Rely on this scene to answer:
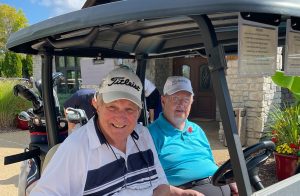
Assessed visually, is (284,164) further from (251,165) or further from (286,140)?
(251,165)

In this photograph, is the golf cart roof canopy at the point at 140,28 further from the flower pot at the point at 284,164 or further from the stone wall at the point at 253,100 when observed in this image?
the stone wall at the point at 253,100

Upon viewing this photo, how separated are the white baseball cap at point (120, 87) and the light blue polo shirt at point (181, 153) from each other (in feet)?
2.88

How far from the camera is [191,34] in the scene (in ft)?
8.65

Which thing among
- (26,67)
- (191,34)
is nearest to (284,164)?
(191,34)

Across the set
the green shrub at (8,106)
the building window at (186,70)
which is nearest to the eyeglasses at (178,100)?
the green shrub at (8,106)

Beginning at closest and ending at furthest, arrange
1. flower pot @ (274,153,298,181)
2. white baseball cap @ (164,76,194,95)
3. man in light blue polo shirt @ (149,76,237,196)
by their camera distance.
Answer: man in light blue polo shirt @ (149,76,237,196) → white baseball cap @ (164,76,194,95) → flower pot @ (274,153,298,181)

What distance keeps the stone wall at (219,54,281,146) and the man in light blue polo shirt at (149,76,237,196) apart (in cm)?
437

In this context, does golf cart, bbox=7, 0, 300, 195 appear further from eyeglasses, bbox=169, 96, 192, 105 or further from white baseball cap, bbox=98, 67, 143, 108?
eyeglasses, bbox=169, 96, 192, 105

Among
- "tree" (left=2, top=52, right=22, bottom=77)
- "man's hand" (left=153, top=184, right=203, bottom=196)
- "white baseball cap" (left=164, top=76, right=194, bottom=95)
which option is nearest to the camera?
"man's hand" (left=153, top=184, right=203, bottom=196)

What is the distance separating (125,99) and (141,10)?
2.52 ft

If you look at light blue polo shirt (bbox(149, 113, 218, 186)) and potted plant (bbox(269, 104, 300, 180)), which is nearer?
light blue polo shirt (bbox(149, 113, 218, 186))

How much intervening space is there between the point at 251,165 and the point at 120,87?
2.75 ft

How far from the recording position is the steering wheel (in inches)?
81.2

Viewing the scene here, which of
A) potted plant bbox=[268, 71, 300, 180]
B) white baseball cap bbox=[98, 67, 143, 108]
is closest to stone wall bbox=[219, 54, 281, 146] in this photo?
potted plant bbox=[268, 71, 300, 180]
